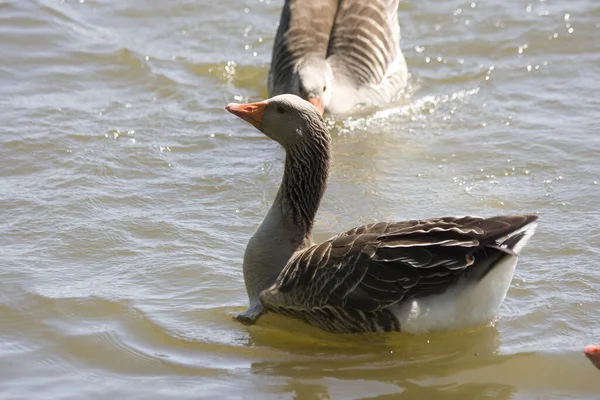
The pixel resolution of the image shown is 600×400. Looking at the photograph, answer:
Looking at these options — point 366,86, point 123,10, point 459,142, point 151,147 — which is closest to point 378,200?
point 459,142

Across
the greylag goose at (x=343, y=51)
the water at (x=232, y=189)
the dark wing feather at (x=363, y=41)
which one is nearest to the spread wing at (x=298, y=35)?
the greylag goose at (x=343, y=51)

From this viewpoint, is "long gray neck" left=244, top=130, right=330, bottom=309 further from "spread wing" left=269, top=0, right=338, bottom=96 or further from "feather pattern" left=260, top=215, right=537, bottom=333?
"spread wing" left=269, top=0, right=338, bottom=96

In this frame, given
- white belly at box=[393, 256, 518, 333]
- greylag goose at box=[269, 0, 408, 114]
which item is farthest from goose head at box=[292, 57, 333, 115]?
white belly at box=[393, 256, 518, 333]

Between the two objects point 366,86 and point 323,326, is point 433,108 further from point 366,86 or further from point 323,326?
point 323,326

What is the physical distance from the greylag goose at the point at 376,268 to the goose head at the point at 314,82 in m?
3.61

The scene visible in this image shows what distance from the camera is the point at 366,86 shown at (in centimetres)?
1114

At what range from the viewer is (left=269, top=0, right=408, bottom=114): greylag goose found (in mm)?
10883

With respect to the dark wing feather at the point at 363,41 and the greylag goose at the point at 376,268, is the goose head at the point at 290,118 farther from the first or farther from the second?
the dark wing feather at the point at 363,41

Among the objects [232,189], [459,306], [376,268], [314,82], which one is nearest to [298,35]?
[314,82]

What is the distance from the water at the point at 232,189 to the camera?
6051 mm

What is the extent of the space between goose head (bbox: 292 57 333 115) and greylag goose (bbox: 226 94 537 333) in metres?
3.61

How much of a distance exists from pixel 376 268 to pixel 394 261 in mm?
114

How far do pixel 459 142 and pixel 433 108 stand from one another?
1.10m

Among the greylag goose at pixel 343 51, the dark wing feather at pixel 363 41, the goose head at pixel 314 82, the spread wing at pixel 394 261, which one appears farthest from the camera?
the dark wing feather at pixel 363 41
